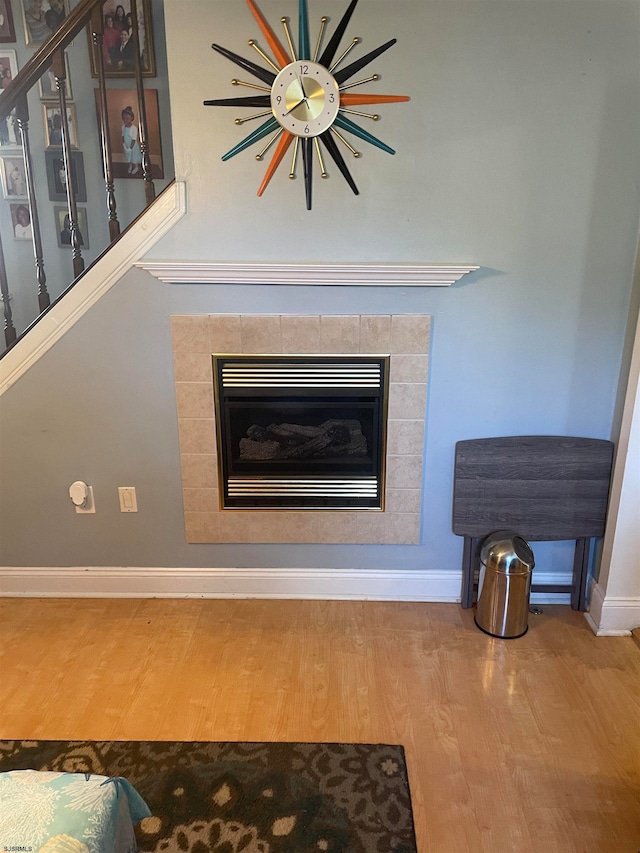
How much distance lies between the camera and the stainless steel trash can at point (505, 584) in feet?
7.40

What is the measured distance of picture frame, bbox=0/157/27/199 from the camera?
2.70 m

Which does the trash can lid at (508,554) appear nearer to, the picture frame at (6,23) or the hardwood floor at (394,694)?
the hardwood floor at (394,694)

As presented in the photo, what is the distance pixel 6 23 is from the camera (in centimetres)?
259

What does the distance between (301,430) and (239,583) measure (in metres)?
0.73

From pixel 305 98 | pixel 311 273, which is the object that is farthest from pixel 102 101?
pixel 311 273

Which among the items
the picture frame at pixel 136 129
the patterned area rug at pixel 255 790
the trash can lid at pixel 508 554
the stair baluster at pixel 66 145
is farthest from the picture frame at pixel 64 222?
the trash can lid at pixel 508 554

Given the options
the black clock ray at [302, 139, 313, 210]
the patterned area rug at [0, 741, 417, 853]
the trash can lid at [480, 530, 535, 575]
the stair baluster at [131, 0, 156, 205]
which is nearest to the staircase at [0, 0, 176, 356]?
the stair baluster at [131, 0, 156, 205]

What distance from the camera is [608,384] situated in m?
2.29

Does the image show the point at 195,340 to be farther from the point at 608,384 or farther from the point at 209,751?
the point at 608,384

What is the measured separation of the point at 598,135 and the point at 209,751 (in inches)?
93.8

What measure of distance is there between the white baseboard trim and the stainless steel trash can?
29 centimetres

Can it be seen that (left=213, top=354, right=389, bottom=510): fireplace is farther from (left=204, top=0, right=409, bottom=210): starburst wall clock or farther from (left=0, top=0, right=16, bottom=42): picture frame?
(left=0, top=0, right=16, bottom=42): picture frame

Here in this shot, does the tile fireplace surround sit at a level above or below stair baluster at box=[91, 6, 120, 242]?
below

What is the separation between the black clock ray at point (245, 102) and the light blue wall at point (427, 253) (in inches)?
1.3
